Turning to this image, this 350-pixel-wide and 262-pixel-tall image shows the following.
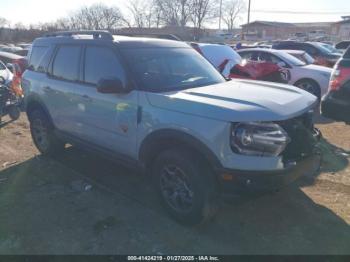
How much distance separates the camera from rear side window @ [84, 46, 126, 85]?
13.7 ft

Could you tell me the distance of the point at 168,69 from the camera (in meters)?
4.27

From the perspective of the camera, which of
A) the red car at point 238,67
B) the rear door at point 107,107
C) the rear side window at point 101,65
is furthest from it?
the red car at point 238,67

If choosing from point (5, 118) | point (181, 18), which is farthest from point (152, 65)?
point (181, 18)

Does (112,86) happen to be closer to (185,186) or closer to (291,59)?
(185,186)

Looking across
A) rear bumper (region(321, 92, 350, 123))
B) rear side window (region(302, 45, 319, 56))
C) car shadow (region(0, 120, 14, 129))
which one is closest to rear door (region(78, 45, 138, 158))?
rear bumper (region(321, 92, 350, 123))

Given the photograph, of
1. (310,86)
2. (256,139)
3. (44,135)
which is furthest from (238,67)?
(256,139)

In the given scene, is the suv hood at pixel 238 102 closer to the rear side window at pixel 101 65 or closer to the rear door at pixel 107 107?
the rear door at pixel 107 107

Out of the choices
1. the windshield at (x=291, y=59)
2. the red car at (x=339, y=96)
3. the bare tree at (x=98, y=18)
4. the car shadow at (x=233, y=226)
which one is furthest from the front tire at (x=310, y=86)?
the bare tree at (x=98, y=18)

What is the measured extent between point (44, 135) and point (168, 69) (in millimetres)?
2763

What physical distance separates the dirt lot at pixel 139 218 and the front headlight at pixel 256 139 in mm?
532

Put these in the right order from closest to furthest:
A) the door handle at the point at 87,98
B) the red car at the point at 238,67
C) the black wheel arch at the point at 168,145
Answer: the black wheel arch at the point at 168,145
the door handle at the point at 87,98
the red car at the point at 238,67

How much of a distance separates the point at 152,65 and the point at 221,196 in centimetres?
177

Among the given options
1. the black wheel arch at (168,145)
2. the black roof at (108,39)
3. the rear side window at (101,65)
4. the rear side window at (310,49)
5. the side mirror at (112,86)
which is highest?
the black roof at (108,39)

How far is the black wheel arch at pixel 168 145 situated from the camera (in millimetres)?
3248
